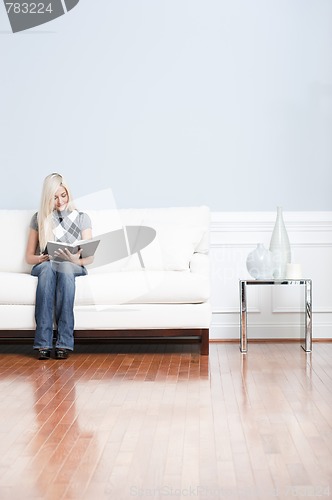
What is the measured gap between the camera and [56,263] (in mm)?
4484

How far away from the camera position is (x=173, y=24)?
514cm

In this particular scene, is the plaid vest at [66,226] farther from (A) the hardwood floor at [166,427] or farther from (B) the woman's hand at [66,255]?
(A) the hardwood floor at [166,427]

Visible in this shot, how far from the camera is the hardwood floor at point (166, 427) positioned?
2.02m

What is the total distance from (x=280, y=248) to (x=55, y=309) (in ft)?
4.74

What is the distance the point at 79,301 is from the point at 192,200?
1.23 metres

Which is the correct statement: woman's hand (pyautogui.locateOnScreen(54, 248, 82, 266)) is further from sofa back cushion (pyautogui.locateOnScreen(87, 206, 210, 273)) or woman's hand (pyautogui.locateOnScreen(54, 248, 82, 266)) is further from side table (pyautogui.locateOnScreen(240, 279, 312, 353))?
side table (pyautogui.locateOnScreen(240, 279, 312, 353))

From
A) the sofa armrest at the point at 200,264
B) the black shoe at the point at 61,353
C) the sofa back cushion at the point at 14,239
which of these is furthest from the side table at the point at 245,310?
the sofa back cushion at the point at 14,239

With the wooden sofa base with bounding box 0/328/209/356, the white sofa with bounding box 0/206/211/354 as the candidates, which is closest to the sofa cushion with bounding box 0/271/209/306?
the white sofa with bounding box 0/206/211/354

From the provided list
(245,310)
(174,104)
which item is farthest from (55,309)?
(174,104)

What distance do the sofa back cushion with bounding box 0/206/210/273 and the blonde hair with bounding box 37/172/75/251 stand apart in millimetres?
248

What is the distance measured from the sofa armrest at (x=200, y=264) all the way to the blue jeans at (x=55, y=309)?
0.75 metres

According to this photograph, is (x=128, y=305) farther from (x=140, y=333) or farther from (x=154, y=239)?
(x=154, y=239)

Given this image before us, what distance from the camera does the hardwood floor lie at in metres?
2.02

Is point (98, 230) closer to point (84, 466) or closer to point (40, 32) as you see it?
point (40, 32)
